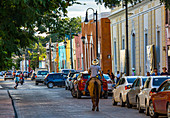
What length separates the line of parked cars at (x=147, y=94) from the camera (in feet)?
52.7

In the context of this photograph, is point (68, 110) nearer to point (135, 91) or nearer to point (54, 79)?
point (135, 91)

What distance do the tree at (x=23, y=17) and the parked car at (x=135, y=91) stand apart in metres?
4.65

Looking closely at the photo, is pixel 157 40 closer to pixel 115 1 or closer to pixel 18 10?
pixel 115 1

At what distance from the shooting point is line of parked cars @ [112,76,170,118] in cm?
1607

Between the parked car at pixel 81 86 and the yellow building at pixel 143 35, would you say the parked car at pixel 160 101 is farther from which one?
the yellow building at pixel 143 35

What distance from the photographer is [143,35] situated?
168ft

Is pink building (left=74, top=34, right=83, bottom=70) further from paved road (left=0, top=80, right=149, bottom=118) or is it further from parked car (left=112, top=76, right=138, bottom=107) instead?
parked car (left=112, top=76, right=138, bottom=107)

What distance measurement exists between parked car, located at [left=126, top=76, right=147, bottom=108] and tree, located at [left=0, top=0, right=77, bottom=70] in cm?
465

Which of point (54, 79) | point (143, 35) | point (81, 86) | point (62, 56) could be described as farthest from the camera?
point (62, 56)

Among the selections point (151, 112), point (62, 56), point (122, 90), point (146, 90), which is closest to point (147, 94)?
point (146, 90)

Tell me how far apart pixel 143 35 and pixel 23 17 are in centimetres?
3277

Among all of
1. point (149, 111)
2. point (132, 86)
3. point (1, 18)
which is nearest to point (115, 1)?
point (132, 86)

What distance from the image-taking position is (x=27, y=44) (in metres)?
28.1

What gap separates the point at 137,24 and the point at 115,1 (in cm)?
2342
